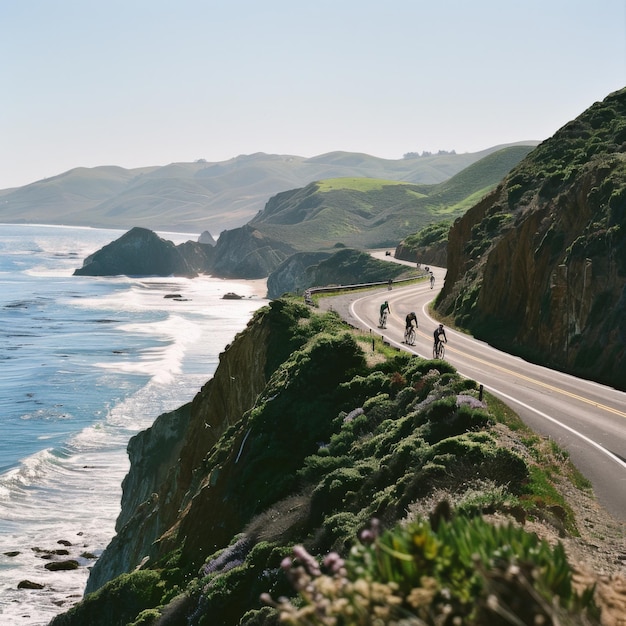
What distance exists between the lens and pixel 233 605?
16.1m

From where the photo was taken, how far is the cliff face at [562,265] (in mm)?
34134

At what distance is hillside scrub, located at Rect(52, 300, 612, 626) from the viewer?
18.5 ft

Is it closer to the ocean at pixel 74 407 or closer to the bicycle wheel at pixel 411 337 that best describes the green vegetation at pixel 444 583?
the ocean at pixel 74 407

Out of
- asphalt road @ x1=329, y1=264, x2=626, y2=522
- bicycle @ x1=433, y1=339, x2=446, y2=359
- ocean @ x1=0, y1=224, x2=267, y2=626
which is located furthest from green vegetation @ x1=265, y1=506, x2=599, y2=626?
ocean @ x1=0, y1=224, x2=267, y2=626

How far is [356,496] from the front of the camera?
663 inches

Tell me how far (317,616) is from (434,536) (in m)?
1.06

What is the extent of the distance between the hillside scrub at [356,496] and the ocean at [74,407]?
14.0m

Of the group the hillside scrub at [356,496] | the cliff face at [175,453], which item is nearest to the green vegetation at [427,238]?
the cliff face at [175,453]

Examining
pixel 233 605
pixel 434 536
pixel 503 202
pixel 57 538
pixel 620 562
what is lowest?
pixel 57 538

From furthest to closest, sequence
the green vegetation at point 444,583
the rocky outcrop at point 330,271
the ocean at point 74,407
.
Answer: the rocky outcrop at point 330,271 → the ocean at point 74,407 → the green vegetation at point 444,583

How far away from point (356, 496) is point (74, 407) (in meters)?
51.5

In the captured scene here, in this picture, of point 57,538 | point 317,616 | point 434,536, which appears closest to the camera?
point 317,616

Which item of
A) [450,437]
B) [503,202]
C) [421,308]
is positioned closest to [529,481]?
[450,437]

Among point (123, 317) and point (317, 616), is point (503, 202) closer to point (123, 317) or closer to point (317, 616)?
point (317, 616)
